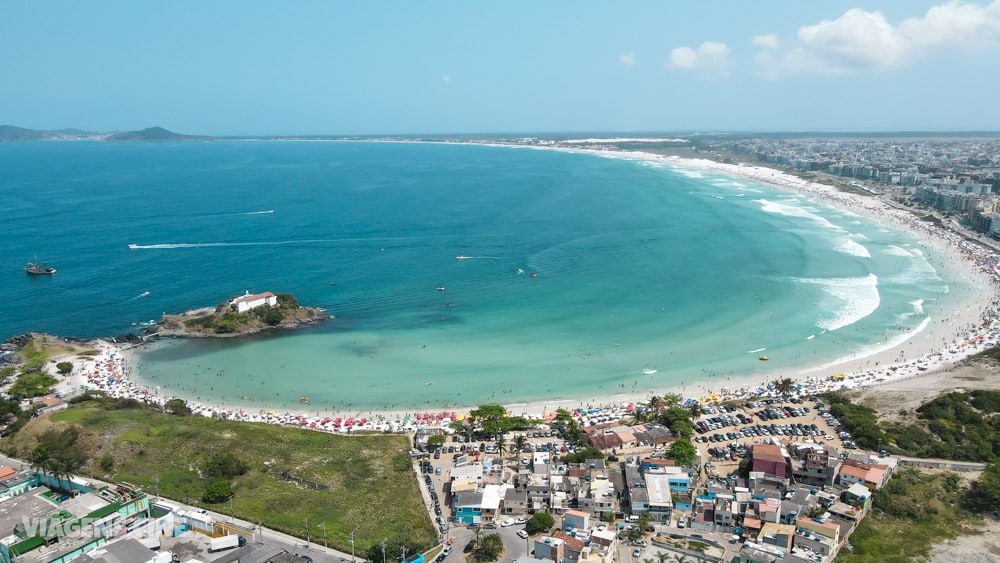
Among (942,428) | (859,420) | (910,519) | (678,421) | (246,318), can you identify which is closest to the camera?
(910,519)

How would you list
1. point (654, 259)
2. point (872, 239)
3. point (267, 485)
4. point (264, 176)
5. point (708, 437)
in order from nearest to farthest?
point (267, 485) → point (708, 437) → point (654, 259) → point (872, 239) → point (264, 176)

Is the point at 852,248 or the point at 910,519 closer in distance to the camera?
the point at 910,519

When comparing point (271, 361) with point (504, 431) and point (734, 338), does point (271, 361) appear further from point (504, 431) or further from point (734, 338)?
point (734, 338)

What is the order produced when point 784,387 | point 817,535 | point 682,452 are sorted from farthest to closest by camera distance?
point 784,387, point 682,452, point 817,535

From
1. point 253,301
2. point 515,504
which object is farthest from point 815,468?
point 253,301

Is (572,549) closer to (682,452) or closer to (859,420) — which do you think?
(682,452)

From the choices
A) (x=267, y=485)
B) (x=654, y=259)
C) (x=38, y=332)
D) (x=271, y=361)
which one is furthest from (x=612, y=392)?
(x=38, y=332)

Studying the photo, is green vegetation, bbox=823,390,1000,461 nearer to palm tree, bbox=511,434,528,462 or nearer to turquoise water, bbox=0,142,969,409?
turquoise water, bbox=0,142,969,409
